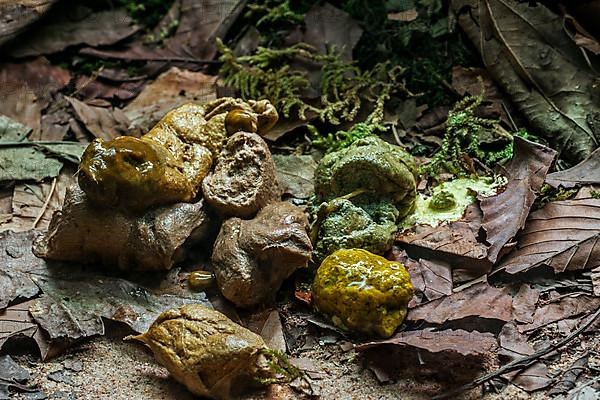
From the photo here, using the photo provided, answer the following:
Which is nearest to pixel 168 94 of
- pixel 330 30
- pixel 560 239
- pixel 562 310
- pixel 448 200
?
pixel 330 30

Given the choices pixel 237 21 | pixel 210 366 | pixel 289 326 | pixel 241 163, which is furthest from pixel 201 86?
pixel 210 366

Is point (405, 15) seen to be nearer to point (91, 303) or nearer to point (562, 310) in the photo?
point (562, 310)

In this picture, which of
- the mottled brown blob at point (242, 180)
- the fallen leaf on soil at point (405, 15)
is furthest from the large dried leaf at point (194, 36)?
the mottled brown blob at point (242, 180)

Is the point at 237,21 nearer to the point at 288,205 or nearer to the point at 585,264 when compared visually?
the point at 288,205

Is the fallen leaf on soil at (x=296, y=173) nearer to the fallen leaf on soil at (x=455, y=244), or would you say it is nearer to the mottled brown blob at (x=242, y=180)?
the mottled brown blob at (x=242, y=180)

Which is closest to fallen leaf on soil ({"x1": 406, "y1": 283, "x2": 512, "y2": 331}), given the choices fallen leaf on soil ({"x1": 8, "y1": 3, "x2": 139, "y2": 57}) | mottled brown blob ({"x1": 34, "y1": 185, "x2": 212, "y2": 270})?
mottled brown blob ({"x1": 34, "y1": 185, "x2": 212, "y2": 270})
